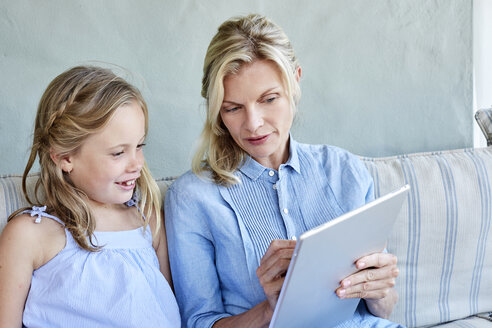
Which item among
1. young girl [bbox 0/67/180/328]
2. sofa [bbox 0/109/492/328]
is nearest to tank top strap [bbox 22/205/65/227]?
young girl [bbox 0/67/180/328]

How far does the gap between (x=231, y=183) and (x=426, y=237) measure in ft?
2.25

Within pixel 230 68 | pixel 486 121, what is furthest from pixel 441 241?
pixel 230 68

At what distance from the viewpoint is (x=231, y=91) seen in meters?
1.38

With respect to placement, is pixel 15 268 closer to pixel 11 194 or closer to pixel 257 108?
pixel 11 194

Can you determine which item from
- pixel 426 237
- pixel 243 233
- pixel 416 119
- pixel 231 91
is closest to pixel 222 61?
pixel 231 91

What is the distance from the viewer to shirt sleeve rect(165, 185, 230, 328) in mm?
1383

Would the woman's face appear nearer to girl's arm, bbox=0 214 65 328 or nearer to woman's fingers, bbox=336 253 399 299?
woman's fingers, bbox=336 253 399 299

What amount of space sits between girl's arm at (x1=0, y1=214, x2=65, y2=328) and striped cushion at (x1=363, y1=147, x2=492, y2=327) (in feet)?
3.23

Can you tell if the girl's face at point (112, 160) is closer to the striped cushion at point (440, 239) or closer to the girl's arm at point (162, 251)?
the girl's arm at point (162, 251)

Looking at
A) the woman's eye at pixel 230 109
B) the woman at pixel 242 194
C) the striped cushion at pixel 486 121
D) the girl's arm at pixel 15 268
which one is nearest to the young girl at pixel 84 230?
the girl's arm at pixel 15 268

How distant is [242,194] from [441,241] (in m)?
0.70

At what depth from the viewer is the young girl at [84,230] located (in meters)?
1.25

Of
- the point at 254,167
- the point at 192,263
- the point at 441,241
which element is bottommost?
the point at 441,241

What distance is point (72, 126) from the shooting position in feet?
4.26
